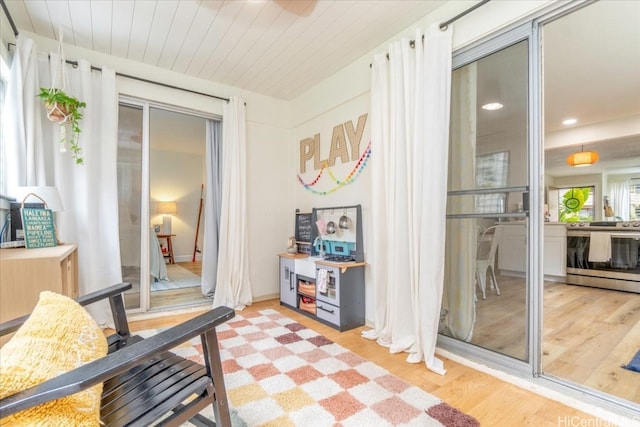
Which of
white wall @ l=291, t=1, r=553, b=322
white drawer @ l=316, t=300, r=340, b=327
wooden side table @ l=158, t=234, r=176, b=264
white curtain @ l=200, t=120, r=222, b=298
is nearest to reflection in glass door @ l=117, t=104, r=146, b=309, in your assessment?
white curtain @ l=200, t=120, r=222, b=298

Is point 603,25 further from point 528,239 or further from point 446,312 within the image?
point 446,312

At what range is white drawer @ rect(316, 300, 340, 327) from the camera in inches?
108

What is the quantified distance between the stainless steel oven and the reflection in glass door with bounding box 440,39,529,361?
3521 mm

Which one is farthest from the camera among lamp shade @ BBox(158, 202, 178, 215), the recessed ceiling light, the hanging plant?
lamp shade @ BBox(158, 202, 178, 215)

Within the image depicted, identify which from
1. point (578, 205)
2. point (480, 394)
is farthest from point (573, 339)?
point (578, 205)

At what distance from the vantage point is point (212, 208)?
3.79 metres

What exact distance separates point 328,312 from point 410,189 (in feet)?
4.51

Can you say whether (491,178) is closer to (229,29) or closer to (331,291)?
(331,291)

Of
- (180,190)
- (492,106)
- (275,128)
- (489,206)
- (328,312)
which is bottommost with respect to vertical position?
(328,312)

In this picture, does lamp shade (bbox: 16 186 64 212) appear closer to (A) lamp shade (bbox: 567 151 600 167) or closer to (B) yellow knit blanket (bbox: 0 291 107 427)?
(B) yellow knit blanket (bbox: 0 291 107 427)

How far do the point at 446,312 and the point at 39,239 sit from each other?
2.85 m

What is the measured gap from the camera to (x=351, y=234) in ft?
9.79

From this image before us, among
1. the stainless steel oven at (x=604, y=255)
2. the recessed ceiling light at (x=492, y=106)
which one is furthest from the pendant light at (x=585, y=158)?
the recessed ceiling light at (x=492, y=106)

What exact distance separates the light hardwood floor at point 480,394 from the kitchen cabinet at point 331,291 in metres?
0.37
